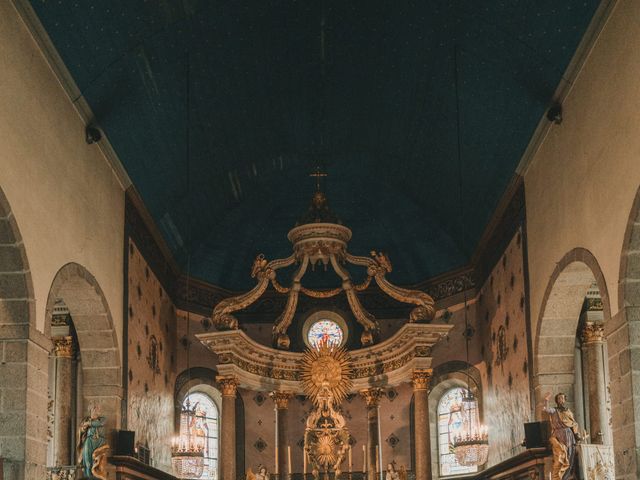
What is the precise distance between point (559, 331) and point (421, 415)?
5792 mm

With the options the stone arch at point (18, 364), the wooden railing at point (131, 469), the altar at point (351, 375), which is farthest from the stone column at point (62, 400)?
the stone arch at point (18, 364)

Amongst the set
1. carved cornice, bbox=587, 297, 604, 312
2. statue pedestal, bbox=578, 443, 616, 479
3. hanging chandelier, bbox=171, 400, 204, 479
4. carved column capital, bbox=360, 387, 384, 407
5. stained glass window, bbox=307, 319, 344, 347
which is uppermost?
stained glass window, bbox=307, 319, 344, 347

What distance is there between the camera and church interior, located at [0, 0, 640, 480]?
497 inches

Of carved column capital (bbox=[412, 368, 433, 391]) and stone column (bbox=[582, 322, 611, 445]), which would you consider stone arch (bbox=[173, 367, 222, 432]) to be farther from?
stone column (bbox=[582, 322, 611, 445])

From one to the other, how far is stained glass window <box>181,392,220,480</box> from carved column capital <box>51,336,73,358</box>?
5.95 meters

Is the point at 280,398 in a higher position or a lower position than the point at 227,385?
lower

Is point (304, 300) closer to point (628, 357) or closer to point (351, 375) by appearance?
point (351, 375)

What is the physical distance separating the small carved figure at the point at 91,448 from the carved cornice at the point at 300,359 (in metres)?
6.27

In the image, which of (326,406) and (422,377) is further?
(326,406)

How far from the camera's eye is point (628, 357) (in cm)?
1204

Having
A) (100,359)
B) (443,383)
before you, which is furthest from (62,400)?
(443,383)

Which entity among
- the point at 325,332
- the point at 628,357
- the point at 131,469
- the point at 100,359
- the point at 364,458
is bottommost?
the point at 131,469

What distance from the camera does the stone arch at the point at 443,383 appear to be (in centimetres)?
2258

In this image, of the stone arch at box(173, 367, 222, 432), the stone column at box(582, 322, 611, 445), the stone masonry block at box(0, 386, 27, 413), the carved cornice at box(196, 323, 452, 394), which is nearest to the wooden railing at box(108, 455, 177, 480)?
the carved cornice at box(196, 323, 452, 394)
